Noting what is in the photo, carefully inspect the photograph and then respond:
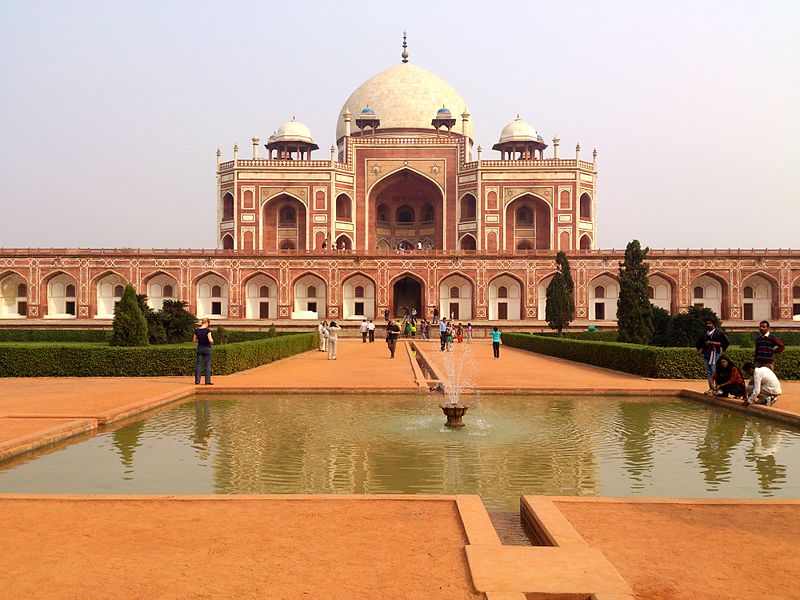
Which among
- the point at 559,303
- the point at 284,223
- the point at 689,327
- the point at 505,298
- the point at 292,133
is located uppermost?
the point at 292,133

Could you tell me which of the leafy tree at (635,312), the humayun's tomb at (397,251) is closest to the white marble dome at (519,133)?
the humayun's tomb at (397,251)

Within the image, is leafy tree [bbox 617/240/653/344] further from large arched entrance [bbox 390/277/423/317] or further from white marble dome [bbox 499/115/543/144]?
white marble dome [bbox 499/115/543/144]

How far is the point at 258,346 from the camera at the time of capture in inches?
597

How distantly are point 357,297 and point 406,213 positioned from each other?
11.3m

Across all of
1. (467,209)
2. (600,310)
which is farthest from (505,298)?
(467,209)

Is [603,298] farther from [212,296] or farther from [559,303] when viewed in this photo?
[212,296]

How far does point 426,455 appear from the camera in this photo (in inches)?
246

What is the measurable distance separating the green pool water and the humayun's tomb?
2353 cm

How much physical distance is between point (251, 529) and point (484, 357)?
15.3 m

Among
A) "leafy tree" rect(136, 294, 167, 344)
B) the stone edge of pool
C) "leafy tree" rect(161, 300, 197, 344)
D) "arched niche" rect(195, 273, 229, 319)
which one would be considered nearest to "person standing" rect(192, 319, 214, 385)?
the stone edge of pool

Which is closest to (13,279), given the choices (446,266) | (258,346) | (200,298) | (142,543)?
(200,298)

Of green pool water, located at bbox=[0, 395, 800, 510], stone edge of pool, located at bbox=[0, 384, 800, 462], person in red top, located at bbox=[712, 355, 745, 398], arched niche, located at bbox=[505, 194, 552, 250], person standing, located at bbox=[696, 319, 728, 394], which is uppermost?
arched niche, located at bbox=[505, 194, 552, 250]

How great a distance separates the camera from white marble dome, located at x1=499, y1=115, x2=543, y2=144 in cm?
4303

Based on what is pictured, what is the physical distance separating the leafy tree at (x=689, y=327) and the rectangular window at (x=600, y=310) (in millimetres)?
19887
